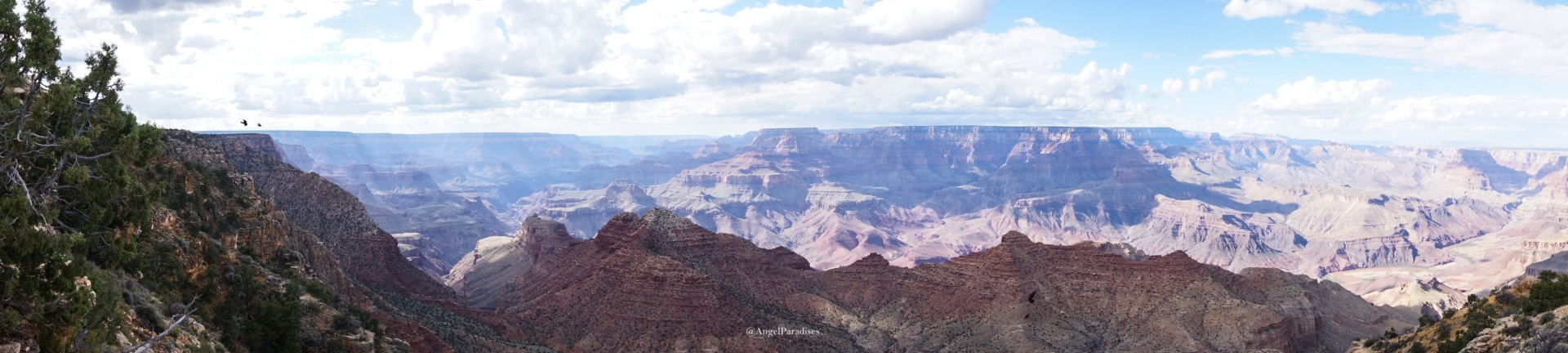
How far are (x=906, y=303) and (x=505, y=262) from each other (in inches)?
3185

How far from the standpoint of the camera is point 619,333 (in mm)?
84875

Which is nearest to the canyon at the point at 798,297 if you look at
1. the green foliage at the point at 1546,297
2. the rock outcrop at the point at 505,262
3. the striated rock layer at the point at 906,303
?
the striated rock layer at the point at 906,303

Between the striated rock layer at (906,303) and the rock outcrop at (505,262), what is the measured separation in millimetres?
17797

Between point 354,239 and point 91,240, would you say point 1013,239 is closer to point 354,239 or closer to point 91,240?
point 354,239

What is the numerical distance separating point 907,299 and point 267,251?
66058 millimetres

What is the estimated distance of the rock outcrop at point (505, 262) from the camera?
129m

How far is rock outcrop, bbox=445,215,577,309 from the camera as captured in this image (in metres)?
129

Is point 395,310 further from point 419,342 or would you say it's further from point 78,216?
point 78,216

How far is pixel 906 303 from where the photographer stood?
332 ft

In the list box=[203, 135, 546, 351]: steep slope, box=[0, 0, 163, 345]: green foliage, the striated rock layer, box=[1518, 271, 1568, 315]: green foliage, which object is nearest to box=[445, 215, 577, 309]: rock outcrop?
box=[203, 135, 546, 351]: steep slope

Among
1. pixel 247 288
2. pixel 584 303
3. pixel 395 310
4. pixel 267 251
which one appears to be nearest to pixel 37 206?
pixel 247 288

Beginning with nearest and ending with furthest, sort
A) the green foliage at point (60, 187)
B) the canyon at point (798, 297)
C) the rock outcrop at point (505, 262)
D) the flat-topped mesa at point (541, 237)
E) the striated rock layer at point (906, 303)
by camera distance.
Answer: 1. the green foliage at point (60, 187)
2. the canyon at point (798, 297)
3. the striated rock layer at point (906, 303)
4. the rock outcrop at point (505, 262)
5. the flat-topped mesa at point (541, 237)

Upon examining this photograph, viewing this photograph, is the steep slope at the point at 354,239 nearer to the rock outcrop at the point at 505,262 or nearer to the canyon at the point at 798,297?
the canyon at the point at 798,297

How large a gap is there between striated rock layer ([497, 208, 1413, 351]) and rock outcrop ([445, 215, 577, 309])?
58.4 feet
